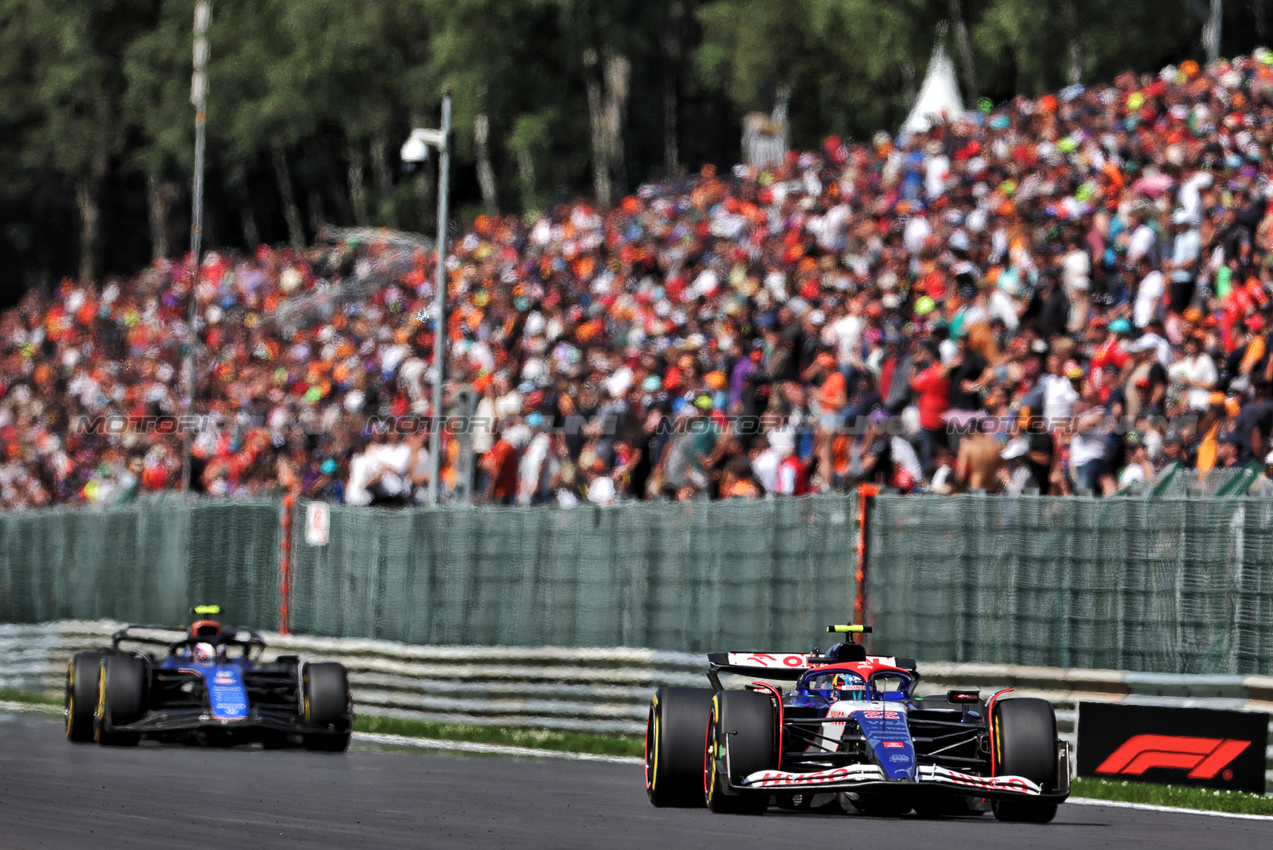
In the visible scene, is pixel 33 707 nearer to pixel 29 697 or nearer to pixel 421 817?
pixel 29 697

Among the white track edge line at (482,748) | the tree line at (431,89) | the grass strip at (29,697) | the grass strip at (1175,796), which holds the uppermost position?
the tree line at (431,89)

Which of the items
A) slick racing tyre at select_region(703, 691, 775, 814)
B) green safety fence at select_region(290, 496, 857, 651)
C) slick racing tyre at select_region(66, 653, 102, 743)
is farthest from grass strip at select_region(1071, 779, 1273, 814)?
slick racing tyre at select_region(66, 653, 102, 743)

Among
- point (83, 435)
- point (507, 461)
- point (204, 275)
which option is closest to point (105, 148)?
point (204, 275)

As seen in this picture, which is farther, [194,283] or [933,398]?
[194,283]

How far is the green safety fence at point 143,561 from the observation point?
2216cm

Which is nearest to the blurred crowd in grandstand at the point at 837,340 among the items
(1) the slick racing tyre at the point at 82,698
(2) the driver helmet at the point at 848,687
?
(2) the driver helmet at the point at 848,687

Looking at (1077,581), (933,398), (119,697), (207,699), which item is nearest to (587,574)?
(933,398)

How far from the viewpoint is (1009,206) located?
23.9 m

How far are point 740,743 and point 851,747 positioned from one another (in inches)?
23.0

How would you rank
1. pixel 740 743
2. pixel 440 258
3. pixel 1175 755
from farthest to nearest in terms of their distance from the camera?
pixel 440 258
pixel 1175 755
pixel 740 743

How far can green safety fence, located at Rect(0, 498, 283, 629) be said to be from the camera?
22.2 m

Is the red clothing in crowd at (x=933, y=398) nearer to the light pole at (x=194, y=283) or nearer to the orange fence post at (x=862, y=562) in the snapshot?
the orange fence post at (x=862, y=562)

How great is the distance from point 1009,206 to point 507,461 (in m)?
6.10

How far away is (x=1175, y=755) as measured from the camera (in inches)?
521
